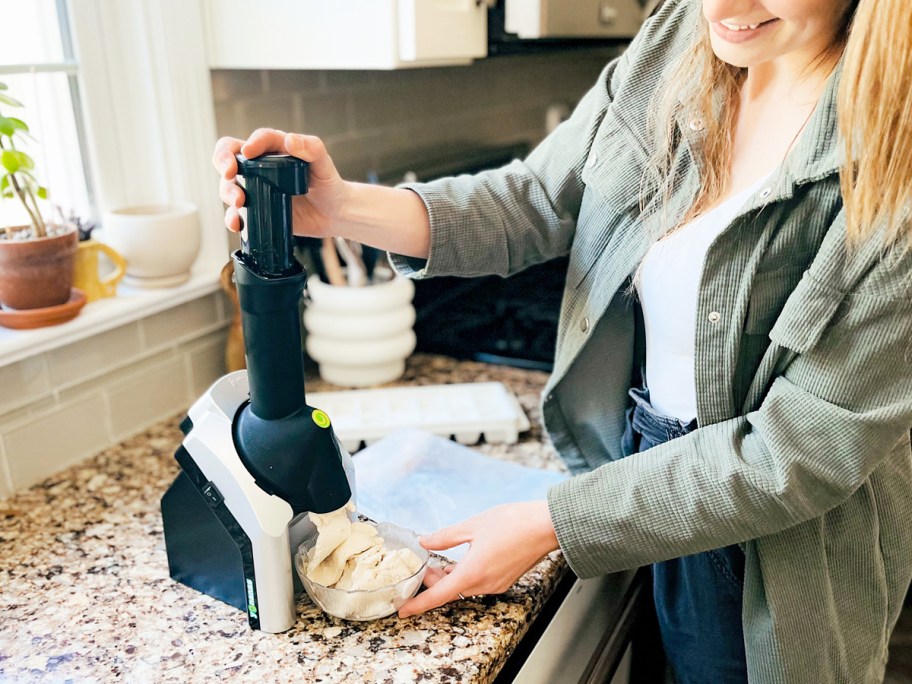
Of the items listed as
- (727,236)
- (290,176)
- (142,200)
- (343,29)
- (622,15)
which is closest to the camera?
(290,176)

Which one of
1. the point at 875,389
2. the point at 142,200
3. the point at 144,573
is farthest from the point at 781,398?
the point at 142,200

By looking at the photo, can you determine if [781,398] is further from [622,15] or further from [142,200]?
[622,15]

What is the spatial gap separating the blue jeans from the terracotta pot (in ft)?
2.38

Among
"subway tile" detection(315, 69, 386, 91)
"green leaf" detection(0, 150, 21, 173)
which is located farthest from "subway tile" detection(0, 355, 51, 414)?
"subway tile" detection(315, 69, 386, 91)

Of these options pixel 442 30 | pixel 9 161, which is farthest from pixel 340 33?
pixel 9 161

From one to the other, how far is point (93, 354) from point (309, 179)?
479mm

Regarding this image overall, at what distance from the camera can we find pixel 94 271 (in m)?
1.16

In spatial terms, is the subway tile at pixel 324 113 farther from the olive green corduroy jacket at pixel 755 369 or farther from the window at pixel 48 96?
the olive green corduroy jacket at pixel 755 369

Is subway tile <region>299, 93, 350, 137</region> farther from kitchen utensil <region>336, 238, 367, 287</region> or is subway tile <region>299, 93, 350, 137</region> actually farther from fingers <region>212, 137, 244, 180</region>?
fingers <region>212, 137, 244, 180</region>

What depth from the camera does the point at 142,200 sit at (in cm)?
130

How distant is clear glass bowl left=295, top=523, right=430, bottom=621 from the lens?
784 mm

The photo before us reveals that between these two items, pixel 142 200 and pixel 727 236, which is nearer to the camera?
pixel 727 236

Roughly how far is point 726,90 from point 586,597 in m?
0.61

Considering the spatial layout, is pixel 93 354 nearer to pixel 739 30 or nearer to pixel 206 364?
pixel 206 364
